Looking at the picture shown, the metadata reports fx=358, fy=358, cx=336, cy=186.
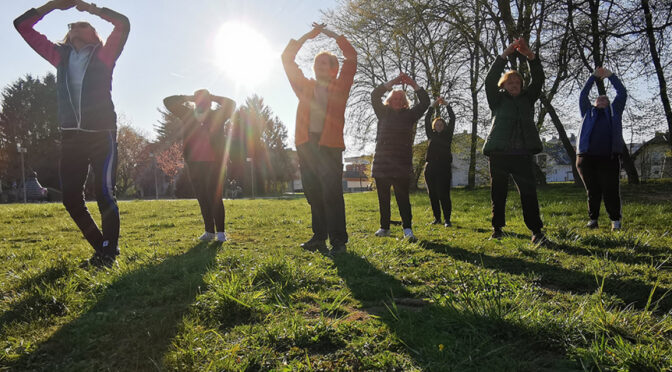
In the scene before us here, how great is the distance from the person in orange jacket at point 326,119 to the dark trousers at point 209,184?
1570 mm

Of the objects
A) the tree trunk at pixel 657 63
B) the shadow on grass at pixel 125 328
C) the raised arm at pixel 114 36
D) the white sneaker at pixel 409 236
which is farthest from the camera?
the tree trunk at pixel 657 63

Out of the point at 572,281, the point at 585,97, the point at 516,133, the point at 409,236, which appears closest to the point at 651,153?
the point at 585,97

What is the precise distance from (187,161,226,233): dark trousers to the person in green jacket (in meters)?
3.47

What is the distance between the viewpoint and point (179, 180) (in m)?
31.2

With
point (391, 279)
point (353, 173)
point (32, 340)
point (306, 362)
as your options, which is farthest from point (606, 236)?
point (353, 173)

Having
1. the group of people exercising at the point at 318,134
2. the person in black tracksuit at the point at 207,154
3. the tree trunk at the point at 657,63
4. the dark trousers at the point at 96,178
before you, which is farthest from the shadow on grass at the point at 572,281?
the tree trunk at the point at 657,63

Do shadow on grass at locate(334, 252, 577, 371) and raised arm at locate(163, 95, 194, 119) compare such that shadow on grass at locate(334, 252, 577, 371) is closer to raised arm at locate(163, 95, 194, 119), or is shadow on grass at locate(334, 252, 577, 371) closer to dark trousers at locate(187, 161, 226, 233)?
dark trousers at locate(187, 161, 226, 233)

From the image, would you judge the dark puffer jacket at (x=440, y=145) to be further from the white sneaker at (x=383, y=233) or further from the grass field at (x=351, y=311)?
the grass field at (x=351, y=311)

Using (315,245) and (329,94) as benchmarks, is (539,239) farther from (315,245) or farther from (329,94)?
(329,94)

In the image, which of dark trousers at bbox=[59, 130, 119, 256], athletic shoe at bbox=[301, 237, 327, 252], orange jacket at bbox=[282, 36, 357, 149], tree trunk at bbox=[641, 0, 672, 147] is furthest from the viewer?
tree trunk at bbox=[641, 0, 672, 147]

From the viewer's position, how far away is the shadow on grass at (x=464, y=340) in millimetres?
1479

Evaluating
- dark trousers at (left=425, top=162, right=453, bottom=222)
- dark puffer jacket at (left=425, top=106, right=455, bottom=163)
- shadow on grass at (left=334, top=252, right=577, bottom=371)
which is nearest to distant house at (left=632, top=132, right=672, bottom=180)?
dark puffer jacket at (left=425, top=106, right=455, bottom=163)

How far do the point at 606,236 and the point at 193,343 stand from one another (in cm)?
459

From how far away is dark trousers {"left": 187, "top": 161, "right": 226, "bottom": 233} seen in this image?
15.8 feet
